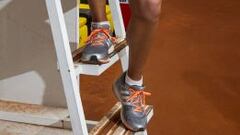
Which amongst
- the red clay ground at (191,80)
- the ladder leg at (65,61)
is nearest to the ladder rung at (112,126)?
the ladder leg at (65,61)

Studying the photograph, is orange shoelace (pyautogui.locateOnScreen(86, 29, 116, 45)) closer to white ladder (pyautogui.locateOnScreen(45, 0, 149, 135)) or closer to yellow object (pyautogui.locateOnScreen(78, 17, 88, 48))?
white ladder (pyautogui.locateOnScreen(45, 0, 149, 135))

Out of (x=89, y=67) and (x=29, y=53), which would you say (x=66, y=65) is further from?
(x=29, y=53)

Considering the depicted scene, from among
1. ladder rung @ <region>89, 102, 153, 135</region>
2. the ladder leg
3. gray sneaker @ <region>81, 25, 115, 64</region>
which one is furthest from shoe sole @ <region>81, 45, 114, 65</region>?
ladder rung @ <region>89, 102, 153, 135</region>

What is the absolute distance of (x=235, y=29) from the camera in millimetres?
3869

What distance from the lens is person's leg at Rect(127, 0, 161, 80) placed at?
1337 millimetres

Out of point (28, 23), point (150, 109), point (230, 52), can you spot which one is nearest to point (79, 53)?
point (150, 109)

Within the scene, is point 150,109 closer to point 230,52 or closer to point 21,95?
point 21,95

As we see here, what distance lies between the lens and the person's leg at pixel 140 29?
1.34 metres

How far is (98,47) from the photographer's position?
1489 mm

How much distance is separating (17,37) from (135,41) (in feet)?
2.85

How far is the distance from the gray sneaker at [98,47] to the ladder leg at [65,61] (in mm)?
141

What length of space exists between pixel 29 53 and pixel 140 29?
87 centimetres

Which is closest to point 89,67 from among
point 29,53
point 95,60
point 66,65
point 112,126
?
point 95,60

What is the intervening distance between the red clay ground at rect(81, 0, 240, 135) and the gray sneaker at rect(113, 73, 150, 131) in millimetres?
687
